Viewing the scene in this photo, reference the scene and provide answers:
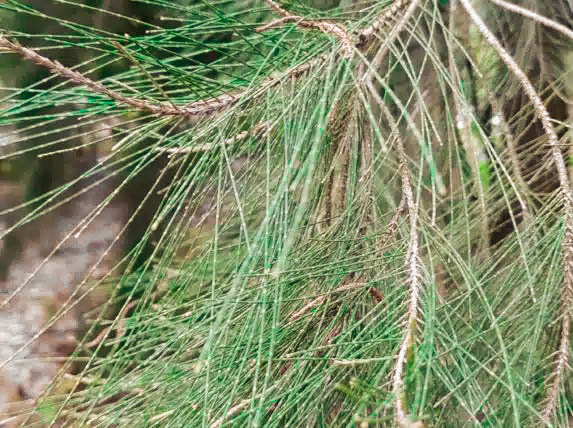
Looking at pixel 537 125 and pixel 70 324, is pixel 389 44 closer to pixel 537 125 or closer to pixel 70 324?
pixel 537 125

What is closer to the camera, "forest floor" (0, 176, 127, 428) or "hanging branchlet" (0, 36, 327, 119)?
"hanging branchlet" (0, 36, 327, 119)

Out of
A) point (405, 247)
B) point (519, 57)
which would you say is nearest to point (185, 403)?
point (405, 247)

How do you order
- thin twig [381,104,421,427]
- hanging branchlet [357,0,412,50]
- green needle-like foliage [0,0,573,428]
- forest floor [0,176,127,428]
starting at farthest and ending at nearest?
forest floor [0,176,127,428] < hanging branchlet [357,0,412,50] < green needle-like foliage [0,0,573,428] < thin twig [381,104,421,427]

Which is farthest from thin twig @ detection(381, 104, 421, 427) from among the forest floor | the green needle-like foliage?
the forest floor

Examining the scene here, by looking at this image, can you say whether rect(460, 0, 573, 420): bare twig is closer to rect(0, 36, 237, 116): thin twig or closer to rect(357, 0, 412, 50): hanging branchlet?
rect(357, 0, 412, 50): hanging branchlet

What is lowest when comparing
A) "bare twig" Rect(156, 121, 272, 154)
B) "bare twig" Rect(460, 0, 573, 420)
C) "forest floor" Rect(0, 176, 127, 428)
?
"forest floor" Rect(0, 176, 127, 428)

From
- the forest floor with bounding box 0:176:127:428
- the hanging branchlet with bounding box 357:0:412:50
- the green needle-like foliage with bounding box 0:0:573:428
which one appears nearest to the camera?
the green needle-like foliage with bounding box 0:0:573:428

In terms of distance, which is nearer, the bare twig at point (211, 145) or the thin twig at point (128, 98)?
the thin twig at point (128, 98)

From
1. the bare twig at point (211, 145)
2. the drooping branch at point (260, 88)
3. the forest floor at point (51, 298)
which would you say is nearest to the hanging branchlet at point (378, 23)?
the drooping branch at point (260, 88)

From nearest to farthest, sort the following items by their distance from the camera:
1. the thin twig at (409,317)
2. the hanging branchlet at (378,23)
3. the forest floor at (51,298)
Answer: the thin twig at (409,317)
the hanging branchlet at (378,23)
the forest floor at (51,298)

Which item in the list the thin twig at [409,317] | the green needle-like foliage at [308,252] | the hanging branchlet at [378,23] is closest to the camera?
the thin twig at [409,317]

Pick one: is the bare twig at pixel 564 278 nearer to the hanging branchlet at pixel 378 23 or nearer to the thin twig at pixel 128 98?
the hanging branchlet at pixel 378 23

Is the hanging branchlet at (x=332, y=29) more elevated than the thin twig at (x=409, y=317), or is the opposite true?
the hanging branchlet at (x=332, y=29)

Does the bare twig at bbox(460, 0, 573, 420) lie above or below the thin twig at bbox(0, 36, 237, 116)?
below
